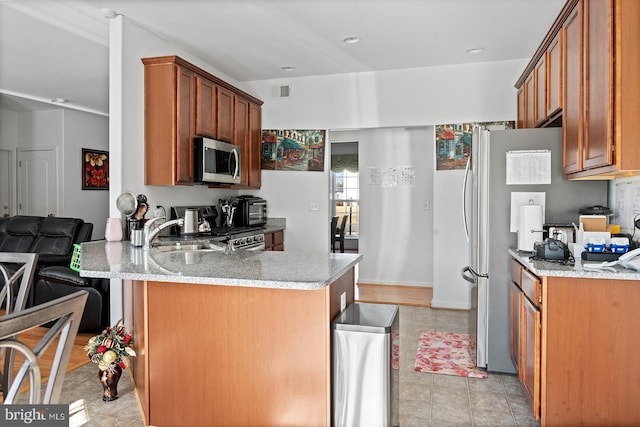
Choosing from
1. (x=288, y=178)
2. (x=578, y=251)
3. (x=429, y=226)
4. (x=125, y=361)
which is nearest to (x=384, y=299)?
(x=429, y=226)

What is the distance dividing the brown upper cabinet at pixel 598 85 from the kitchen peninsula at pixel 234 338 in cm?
138

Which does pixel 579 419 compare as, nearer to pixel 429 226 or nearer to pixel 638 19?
pixel 638 19

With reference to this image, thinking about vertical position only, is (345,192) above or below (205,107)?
below

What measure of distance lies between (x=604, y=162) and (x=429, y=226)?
4.01 metres

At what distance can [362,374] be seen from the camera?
6.22 feet

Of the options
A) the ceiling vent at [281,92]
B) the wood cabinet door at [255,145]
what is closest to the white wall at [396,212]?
the ceiling vent at [281,92]

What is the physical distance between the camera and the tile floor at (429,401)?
7.97ft

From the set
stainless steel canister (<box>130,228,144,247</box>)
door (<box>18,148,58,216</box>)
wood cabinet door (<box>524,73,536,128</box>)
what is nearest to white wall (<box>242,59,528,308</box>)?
wood cabinet door (<box>524,73,536,128</box>)

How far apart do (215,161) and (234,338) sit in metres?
2.43

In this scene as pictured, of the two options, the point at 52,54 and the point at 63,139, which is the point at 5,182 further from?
the point at 52,54

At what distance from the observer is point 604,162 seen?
7.06 ft

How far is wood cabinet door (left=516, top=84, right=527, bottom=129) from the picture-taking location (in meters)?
3.99

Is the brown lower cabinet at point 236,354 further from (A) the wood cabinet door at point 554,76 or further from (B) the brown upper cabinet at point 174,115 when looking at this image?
(A) the wood cabinet door at point 554,76

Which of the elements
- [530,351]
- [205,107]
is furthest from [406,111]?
[530,351]
